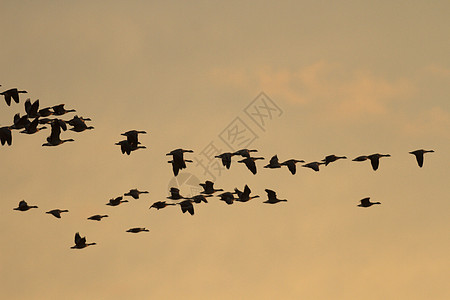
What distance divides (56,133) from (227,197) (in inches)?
504

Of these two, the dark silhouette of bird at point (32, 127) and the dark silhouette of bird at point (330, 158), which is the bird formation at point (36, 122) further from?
the dark silhouette of bird at point (330, 158)

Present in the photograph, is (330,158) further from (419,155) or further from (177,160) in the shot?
(177,160)

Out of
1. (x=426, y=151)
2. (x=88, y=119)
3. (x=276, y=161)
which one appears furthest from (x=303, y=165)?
(x=88, y=119)

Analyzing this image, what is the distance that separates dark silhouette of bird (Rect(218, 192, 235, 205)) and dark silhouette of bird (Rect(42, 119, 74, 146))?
38.4ft

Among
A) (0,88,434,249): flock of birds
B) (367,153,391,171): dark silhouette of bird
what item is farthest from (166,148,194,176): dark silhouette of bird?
(367,153,391,171): dark silhouette of bird

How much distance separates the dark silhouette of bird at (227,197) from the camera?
260ft

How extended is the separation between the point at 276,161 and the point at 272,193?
2.75 metres

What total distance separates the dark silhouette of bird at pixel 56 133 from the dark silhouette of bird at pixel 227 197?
11690 mm

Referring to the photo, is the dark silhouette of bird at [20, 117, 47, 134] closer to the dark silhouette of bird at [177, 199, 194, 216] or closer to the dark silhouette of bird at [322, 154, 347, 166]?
the dark silhouette of bird at [177, 199, 194, 216]

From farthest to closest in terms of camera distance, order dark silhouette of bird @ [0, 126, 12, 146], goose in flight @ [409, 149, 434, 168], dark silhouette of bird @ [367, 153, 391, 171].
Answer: dark silhouette of bird @ [367, 153, 391, 171], goose in flight @ [409, 149, 434, 168], dark silhouette of bird @ [0, 126, 12, 146]

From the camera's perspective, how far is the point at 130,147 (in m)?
75.6

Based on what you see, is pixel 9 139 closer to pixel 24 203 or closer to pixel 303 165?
pixel 24 203

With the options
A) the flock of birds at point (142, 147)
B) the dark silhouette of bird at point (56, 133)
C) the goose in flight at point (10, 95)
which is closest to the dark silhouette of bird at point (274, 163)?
the flock of birds at point (142, 147)

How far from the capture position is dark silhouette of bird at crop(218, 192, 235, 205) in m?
79.2
